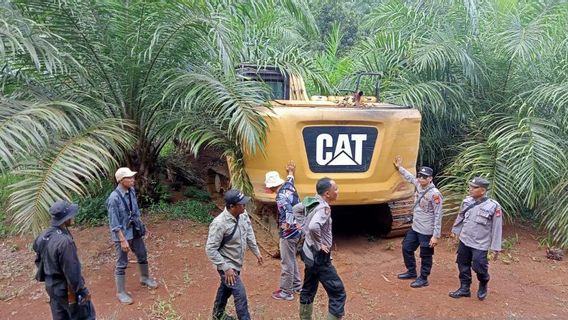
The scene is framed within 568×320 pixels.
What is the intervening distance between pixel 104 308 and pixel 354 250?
2924 millimetres

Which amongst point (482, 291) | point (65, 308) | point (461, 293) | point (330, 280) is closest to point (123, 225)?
point (65, 308)

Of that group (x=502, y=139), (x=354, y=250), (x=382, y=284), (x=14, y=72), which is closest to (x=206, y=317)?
(x=382, y=284)

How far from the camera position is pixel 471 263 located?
478 cm

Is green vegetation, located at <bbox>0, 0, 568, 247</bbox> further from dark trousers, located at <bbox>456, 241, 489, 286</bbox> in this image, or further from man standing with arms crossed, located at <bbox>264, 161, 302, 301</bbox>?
dark trousers, located at <bbox>456, 241, 489, 286</bbox>

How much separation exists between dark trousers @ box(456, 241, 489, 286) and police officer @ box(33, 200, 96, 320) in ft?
10.6

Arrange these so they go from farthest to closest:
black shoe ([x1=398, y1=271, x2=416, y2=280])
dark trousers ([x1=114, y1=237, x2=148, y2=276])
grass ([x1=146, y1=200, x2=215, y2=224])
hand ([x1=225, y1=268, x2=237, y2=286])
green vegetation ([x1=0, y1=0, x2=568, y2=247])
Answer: grass ([x1=146, y1=200, x2=215, y2=224]) → black shoe ([x1=398, y1=271, x2=416, y2=280]) → green vegetation ([x1=0, y1=0, x2=568, y2=247]) → dark trousers ([x1=114, y1=237, x2=148, y2=276]) → hand ([x1=225, y1=268, x2=237, y2=286])

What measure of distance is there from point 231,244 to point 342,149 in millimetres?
1843

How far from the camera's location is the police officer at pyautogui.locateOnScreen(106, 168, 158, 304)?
174 inches

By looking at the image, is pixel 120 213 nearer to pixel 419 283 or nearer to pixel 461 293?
pixel 419 283

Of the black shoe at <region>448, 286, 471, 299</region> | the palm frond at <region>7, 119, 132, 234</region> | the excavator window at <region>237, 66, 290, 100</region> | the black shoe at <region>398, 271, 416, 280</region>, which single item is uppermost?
the excavator window at <region>237, 66, 290, 100</region>

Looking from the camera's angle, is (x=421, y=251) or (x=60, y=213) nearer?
(x=60, y=213)

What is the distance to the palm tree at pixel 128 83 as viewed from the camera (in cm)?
484

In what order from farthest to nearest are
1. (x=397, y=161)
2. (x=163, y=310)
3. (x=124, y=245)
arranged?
(x=397, y=161), (x=163, y=310), (x=124, y=245)

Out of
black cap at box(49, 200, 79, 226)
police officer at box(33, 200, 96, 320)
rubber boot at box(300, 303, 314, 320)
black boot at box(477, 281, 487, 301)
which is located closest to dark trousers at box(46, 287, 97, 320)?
police officer at box(33, 200, 96, 320)
